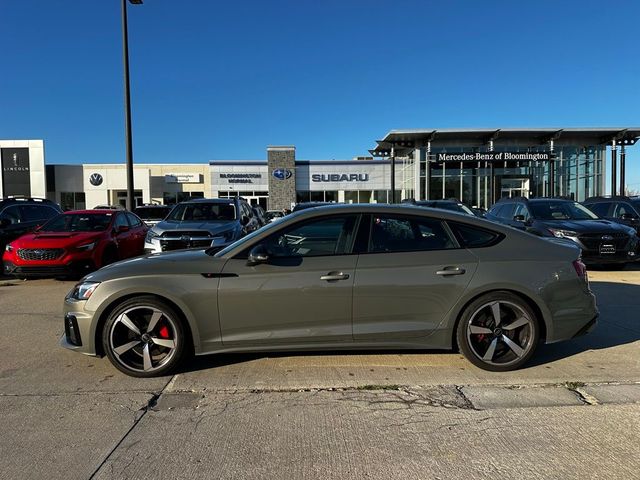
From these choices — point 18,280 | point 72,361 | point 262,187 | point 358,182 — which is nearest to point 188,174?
point 262,187

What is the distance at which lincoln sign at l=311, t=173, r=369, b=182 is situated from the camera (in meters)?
40.9

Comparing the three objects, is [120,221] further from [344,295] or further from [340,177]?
[340,177]

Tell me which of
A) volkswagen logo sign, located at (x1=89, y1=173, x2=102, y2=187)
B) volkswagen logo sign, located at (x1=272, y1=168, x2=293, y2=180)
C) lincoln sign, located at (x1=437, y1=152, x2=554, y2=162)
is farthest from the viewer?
volkswagen logo sign, located at (x1=89, y1=173, x2=102, y2=187)

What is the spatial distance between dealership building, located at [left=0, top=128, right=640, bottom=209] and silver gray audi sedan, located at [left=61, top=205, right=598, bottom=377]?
26.9 m

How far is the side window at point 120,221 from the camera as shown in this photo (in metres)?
10.7

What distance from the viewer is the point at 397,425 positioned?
11.4ft

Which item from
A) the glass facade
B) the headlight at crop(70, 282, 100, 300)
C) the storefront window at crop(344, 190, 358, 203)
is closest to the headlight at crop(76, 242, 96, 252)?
the headlight at crop(70, 282, 100, 300)

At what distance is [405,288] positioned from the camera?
4.33 m

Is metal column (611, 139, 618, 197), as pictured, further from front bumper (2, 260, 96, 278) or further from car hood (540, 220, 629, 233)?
front bumper (2, 260, 96, 278)

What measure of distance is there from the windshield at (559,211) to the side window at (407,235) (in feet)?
25.3

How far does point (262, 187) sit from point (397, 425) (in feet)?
126

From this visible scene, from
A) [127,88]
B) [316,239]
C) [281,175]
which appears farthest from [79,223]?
[281,175]

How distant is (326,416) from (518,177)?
34621 mm

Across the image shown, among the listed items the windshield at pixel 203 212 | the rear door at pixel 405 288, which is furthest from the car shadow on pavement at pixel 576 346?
the windshield at pixel 203 212
